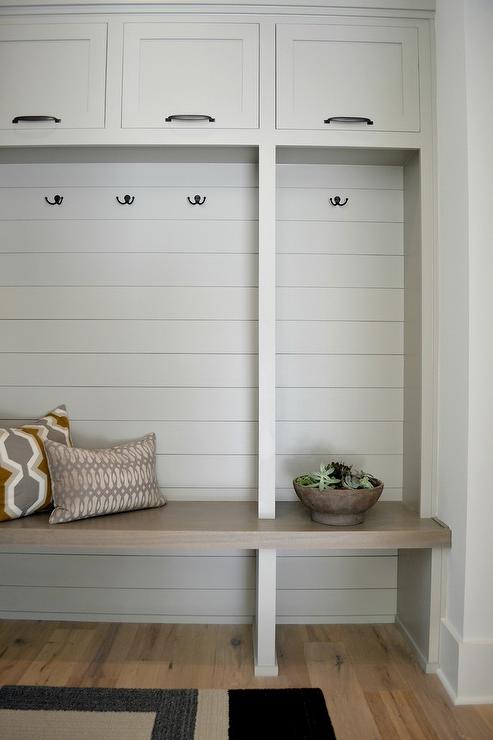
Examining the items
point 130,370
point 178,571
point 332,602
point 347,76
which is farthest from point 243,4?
point 332,602

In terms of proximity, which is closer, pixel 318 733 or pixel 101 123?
pixel 318 733

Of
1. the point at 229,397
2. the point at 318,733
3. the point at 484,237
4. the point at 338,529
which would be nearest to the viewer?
the point at 318,733

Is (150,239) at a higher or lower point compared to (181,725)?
higher

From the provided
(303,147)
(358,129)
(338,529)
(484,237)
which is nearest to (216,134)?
(303,147)

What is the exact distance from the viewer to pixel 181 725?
180 cm

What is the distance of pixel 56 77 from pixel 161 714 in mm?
2328

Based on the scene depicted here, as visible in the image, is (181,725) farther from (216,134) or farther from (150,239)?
(216,134)

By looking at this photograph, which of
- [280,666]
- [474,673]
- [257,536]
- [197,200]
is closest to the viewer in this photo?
[474,673]

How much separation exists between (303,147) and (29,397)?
157 cm

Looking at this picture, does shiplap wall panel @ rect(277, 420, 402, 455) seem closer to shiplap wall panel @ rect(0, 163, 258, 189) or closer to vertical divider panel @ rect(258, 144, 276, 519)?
vertical divider panel @ rect(258, 144, 276, 519)

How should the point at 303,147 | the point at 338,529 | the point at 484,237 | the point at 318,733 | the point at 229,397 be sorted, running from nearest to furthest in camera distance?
the point at 318,733, the point at 484,237, the point at 338,529, the point at 303,147, the point at 229,397

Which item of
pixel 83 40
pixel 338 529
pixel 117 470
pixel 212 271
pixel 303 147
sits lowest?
pixel 338 529

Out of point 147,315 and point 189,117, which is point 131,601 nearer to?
point 147,315

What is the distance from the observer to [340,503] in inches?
82.5
